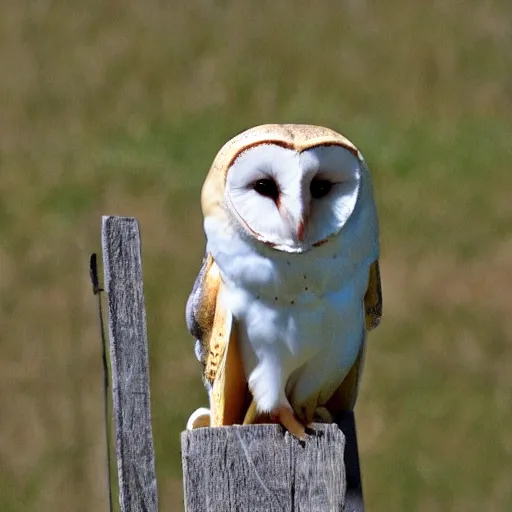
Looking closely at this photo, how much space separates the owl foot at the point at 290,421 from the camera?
9.06 ft

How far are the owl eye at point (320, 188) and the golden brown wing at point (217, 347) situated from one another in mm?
260

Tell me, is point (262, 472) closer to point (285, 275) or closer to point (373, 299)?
point (285, 275)

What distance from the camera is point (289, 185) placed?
2846 millimetres

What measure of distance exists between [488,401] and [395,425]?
45 cm

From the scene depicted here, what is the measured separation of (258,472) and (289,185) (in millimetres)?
535

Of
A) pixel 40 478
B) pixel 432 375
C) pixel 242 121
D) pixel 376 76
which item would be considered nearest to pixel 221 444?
pixel 40 478

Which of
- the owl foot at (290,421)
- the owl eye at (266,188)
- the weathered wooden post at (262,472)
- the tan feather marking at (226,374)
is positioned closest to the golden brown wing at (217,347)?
the tan feather marking at (226,374)

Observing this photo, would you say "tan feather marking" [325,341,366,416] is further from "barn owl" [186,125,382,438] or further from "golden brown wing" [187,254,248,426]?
"golden brown wing" [187,254,248,426]

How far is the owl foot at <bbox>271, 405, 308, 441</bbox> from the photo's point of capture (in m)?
2.76

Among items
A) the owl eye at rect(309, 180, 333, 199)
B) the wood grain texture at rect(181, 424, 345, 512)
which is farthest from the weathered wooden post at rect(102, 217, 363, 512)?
the owl eye at rect(309, 180, 333, 199)

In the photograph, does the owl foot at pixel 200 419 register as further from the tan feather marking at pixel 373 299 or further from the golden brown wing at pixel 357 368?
the tan feather marking at pixel 373 299

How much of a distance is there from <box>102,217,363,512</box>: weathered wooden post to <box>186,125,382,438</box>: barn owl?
11 cm

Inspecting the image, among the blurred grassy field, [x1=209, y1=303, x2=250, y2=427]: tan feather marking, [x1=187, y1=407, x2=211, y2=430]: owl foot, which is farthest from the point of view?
the blurred grassy field

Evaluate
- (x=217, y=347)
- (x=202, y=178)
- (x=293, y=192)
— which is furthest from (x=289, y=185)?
(x=202, y=178)
